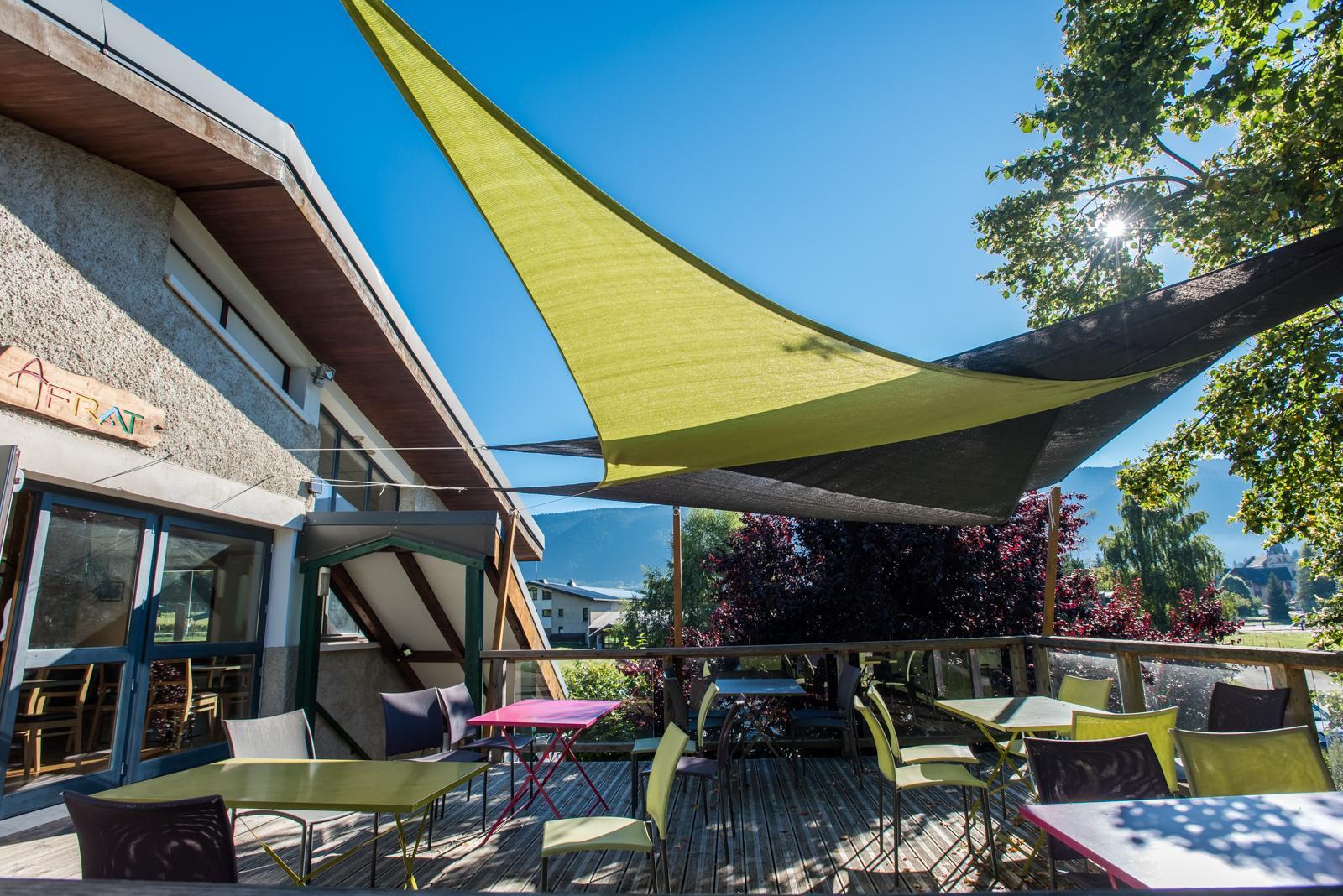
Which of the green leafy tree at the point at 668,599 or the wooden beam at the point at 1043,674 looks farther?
the green leafy tree at the point at 668,599

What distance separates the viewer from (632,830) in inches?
112

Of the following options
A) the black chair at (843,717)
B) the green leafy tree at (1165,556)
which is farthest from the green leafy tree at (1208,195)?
the green leafy tree at (1165,556)

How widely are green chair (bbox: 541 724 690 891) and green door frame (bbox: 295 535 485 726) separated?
3.35m

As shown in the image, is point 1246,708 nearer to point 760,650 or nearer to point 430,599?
point 760,650

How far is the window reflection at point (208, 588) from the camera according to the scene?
4988mm

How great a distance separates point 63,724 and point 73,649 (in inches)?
17.1

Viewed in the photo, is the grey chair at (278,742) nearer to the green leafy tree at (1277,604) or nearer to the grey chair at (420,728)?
the grey chair at (420,728)

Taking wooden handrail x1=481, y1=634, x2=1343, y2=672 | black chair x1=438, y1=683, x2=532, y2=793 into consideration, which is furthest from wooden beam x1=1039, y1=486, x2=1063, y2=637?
black chair x1=438, y1=683, x2=532, y2=793

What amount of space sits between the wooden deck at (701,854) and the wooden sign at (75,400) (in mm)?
2264

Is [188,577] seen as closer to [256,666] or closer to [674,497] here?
[256,666]

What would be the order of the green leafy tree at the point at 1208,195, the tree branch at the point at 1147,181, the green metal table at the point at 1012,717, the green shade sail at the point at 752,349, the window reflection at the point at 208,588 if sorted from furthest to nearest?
the tree branch at the point at 1147,181, the green leafy tree at the point at 1208,195, the window reflection at the point at 208,588, the green metal table at the point at 1012,717, the green shade sail at the point at 752,349

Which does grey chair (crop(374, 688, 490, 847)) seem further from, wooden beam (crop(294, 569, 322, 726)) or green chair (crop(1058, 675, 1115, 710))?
green chair (crop(1058, 675, 1115, 710))

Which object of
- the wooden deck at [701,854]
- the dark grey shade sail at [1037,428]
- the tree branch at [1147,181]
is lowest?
the wooden deck at [701,854]

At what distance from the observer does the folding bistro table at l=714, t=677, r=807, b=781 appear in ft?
16.0
